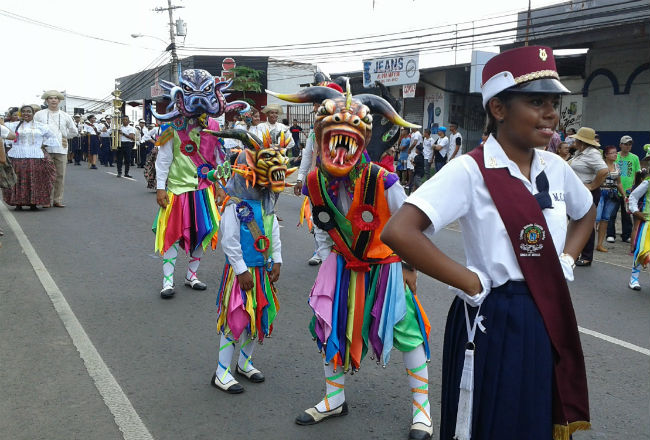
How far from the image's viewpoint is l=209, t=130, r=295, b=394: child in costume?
13.8ft

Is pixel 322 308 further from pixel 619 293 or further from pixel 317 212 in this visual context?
pixel 619 293

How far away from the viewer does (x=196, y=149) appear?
672 centimetres

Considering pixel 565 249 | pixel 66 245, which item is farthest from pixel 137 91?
pixel 565 249

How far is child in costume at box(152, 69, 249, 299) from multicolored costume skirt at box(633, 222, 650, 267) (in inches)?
192

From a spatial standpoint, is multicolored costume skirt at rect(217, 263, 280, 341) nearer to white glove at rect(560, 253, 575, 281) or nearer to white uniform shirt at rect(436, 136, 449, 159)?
white glove at rect(560, 253, 575, 281)

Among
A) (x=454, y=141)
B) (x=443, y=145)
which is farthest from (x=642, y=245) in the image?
(x=443, y=145)

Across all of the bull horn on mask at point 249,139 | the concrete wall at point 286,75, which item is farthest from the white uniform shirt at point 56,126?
the concrete wall at point 286,75

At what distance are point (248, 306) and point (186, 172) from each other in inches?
113

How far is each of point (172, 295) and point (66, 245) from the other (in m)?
3.36

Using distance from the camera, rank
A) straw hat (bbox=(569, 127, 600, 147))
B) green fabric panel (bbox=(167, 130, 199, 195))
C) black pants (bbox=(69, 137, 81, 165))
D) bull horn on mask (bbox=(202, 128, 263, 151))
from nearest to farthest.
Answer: bull horn on mask (bbox=(202, 128, 263, 151)) < green fabric panel (bbox=(167, 130, 199, 195)) < straw hat (bbox=(569, 127, 600, 147)) < black pants (bbox=(69, 137, 81, 165))

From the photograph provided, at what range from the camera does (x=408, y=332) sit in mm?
3604

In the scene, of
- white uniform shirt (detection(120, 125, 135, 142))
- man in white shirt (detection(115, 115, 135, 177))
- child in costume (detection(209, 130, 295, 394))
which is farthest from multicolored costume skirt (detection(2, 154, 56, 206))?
child in costume (detection(209, 130, 295, 394))

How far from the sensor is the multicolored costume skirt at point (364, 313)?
11.8ft

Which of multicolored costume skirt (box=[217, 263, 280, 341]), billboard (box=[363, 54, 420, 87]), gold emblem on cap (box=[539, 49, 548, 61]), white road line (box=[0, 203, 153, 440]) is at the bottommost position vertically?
white road line (box=[0, 203, 153, 440])
